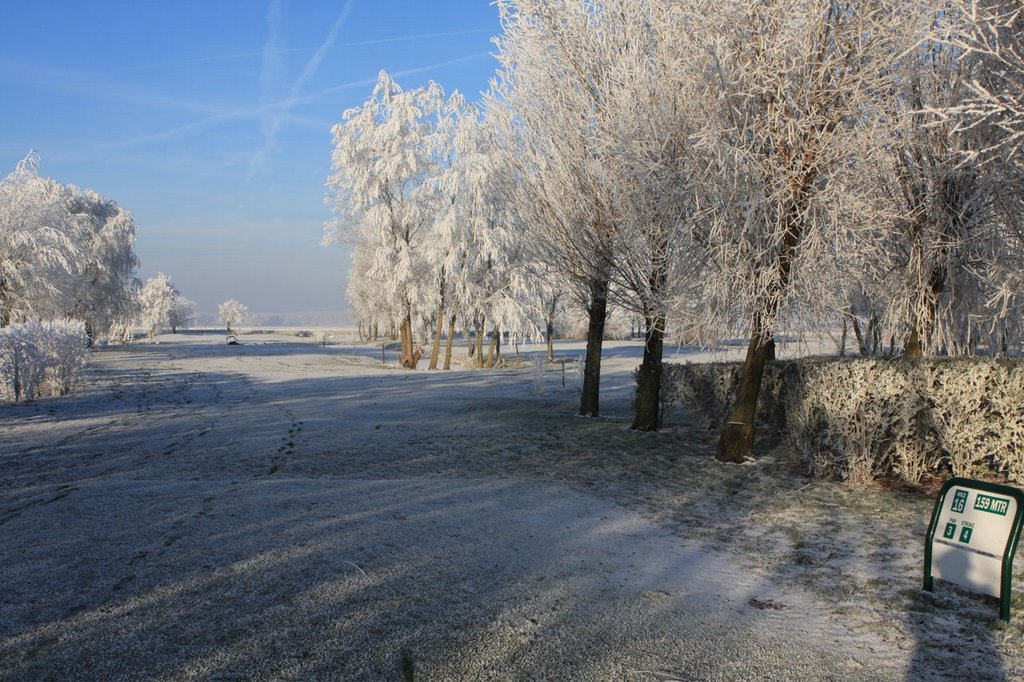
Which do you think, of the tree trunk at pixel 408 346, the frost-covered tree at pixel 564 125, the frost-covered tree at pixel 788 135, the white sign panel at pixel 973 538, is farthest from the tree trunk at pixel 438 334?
the white sign panel at pixel 973 538

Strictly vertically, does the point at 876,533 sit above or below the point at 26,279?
below

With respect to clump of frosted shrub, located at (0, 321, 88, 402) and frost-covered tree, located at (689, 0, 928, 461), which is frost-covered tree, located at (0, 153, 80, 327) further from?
frost-covered tree, located at (689, 0, 928, 461)

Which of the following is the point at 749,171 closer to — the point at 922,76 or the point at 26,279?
the point at 922,76

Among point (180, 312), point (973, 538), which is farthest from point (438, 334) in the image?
point (180, 312)

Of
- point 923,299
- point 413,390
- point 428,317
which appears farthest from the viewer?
point 428,317

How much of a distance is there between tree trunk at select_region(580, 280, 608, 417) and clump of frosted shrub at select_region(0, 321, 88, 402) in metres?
12.6

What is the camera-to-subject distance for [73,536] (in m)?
5.52

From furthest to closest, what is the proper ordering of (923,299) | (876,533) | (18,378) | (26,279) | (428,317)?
(428,317), (26,279), (18,378), (923,299), (876,533)

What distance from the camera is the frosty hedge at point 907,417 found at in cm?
698

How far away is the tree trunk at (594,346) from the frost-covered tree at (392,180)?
631 inches

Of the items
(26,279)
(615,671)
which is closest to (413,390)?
(615,671)

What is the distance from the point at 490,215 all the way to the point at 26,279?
1834 cm

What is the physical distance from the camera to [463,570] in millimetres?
4930

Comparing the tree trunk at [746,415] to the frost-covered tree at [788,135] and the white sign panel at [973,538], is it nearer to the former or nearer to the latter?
the frost-covered tree at [788,135]
